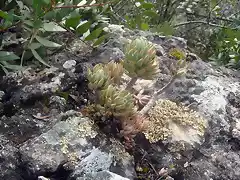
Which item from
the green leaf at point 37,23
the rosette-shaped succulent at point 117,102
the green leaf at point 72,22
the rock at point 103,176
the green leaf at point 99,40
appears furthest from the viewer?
the green leaf at point 99,40

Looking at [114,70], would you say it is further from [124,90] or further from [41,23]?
[41,23]

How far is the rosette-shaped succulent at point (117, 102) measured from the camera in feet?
5.31

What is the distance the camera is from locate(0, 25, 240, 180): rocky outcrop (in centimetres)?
153

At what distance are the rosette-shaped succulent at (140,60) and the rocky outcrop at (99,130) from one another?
223 millimetres

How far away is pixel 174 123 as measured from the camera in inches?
73.3

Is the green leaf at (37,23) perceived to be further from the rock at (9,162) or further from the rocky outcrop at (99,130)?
the rock at (9,162)

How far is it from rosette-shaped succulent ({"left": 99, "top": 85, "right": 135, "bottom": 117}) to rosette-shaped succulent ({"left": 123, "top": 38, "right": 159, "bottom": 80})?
15cm

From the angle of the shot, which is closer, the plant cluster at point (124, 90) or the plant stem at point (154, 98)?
the plant cluster at point (124, 90)

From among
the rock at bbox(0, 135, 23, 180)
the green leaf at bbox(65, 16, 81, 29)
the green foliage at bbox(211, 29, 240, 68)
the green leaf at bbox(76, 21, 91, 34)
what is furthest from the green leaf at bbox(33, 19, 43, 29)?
the green foliage at bbox(211, 29, 240, 68)

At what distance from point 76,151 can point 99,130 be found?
0.17m

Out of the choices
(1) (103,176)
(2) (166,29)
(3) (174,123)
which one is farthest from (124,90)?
(2) (166,29)

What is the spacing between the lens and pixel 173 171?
1.70 meters

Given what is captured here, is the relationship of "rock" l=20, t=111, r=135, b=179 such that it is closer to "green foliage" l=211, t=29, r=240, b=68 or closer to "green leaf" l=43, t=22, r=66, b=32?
"green leaf" l=43, t=22, r=66, b=32

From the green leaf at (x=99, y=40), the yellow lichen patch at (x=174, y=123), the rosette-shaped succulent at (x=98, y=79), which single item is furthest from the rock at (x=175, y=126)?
the green leaf at (x=99, y=40)
